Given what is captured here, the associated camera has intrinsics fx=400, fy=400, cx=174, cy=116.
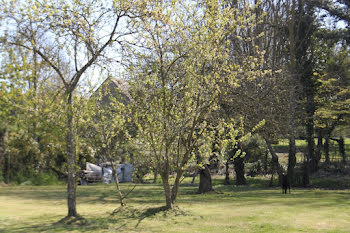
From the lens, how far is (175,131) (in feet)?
37.8

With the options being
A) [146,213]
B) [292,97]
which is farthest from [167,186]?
[292,97]

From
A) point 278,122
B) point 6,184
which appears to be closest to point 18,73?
point 278,122

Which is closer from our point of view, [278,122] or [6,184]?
[278,122]

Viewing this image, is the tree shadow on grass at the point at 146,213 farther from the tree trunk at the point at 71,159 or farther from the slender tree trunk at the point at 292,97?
the slender tree trunk at the point at 292,97

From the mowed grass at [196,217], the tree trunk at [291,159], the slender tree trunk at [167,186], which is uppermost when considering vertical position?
the tree trunk at [291,159]

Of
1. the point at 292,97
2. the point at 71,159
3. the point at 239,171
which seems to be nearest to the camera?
the point at 71,159

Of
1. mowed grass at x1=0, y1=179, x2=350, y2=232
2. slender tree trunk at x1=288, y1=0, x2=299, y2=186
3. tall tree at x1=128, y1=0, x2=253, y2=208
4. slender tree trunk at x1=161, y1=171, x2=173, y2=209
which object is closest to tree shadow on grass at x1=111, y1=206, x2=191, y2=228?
mowed grass at x1=0, y1=179, x2=350, y2=232

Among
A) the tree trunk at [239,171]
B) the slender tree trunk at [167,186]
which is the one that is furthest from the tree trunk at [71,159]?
the tree trunk at [239,171]

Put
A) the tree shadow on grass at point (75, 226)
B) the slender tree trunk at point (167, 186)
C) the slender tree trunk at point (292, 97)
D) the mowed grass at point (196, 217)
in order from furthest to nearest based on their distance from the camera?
the slender tree trunk at point (292, 97) < the slender tree trunk at point (167, 186) < the mowed grass at point (196, 217) < the tree shadow on grass at point (75, 226)

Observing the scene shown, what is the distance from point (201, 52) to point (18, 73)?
15.6 feet

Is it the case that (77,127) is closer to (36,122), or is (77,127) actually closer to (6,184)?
(36,122)

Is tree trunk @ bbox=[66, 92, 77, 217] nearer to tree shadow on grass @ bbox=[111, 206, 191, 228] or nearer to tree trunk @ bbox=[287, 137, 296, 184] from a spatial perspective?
tree shadow on grass @ bbox=[111, 206, 191, 228]

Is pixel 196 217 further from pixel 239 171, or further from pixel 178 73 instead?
pixel 239 171

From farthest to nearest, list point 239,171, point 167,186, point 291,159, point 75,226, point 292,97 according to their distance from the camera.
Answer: point 239,171
point 291,159
point 292,97
point 167,186
point 75,226
